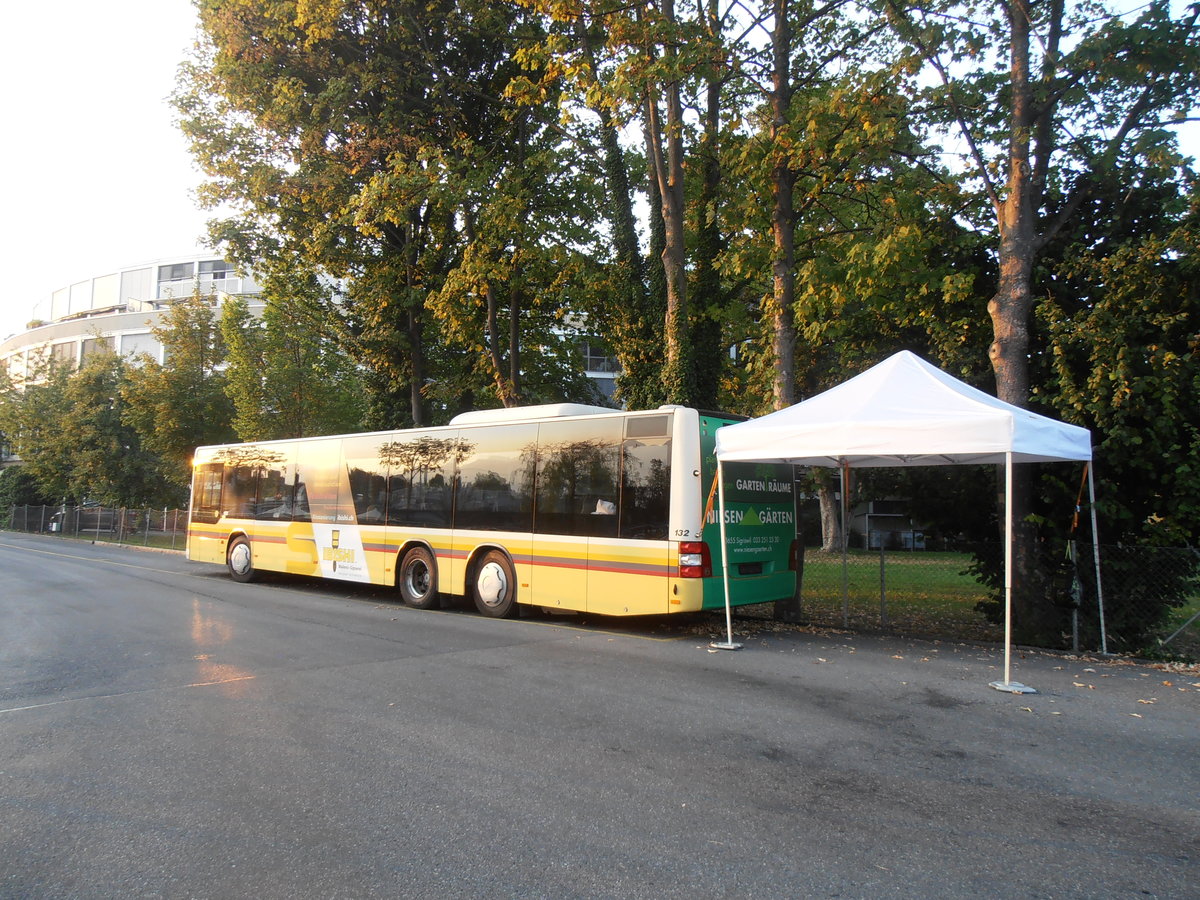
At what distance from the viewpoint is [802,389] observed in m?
27.3

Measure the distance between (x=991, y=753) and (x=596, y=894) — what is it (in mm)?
3386

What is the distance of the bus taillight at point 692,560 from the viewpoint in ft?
31.6

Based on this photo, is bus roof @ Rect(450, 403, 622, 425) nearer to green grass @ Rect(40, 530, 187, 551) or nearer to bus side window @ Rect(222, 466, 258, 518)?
bus side window @ Rect(222, 466, 258, 518)

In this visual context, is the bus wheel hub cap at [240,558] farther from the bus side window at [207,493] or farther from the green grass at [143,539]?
the green grass at [143,539]

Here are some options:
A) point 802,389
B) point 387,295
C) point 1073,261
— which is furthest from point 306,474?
point 802,389

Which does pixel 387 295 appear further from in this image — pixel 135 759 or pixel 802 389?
pixel 135 759

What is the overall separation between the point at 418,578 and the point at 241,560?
19.8 ft

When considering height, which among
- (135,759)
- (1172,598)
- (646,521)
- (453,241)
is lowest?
(135,759)

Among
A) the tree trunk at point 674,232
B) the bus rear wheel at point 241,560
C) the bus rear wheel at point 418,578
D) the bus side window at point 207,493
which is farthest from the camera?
the bus side window at point 207,493

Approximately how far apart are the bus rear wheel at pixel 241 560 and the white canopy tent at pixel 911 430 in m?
11.5

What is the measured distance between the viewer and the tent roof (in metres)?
7.72

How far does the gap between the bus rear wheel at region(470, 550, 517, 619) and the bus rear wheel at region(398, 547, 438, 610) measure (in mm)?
998

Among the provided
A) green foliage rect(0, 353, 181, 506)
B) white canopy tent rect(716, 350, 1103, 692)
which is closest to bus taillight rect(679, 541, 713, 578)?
white canopy tent rect(716, 350, 1103, 692)

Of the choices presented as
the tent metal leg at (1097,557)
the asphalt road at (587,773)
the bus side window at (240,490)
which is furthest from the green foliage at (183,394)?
the tent metal leg at (1097,557)
